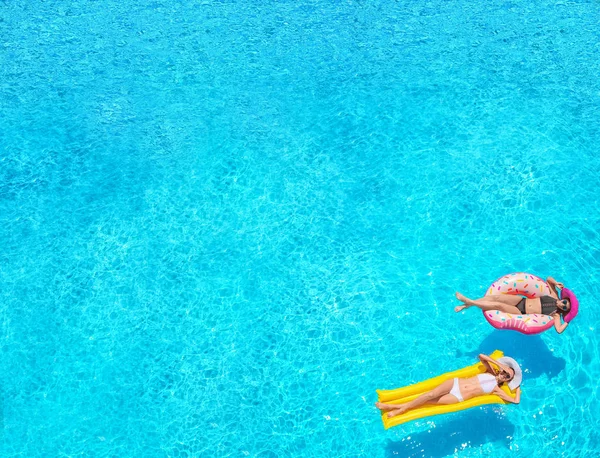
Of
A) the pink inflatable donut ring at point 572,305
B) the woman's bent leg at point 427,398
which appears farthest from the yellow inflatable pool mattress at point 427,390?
the pink inflatable donut ring at point 572,305

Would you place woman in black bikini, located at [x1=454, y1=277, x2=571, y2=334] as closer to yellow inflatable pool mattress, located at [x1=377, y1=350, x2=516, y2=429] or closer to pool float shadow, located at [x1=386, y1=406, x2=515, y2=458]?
yellow inflatable pool mattress, located at [x1=377, y1=350, x2=516, y2=429]

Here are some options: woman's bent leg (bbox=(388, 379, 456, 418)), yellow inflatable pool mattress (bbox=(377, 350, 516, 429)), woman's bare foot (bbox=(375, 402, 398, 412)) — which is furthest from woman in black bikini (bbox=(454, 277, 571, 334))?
woman's bare foot (bbox=(375, 402, 398, 412))

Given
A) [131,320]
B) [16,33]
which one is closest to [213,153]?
[131,320]

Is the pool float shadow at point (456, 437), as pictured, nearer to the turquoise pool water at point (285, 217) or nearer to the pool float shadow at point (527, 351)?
the turquoise pool water at point (285, 217)

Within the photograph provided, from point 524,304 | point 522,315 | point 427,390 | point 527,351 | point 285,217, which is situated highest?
point 522,315

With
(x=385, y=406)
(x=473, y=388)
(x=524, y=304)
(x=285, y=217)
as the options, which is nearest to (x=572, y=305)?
(x=524, y=304)

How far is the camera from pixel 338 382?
663cm

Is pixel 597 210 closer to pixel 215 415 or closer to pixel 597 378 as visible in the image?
pixel 597 378

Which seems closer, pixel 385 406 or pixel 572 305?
pixel 385 406

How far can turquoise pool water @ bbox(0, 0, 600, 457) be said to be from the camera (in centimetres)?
646

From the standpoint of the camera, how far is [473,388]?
19.1ft

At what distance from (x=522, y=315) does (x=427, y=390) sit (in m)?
1.21

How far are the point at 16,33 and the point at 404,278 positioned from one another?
8774mm

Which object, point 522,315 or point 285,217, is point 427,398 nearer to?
point 522,315
